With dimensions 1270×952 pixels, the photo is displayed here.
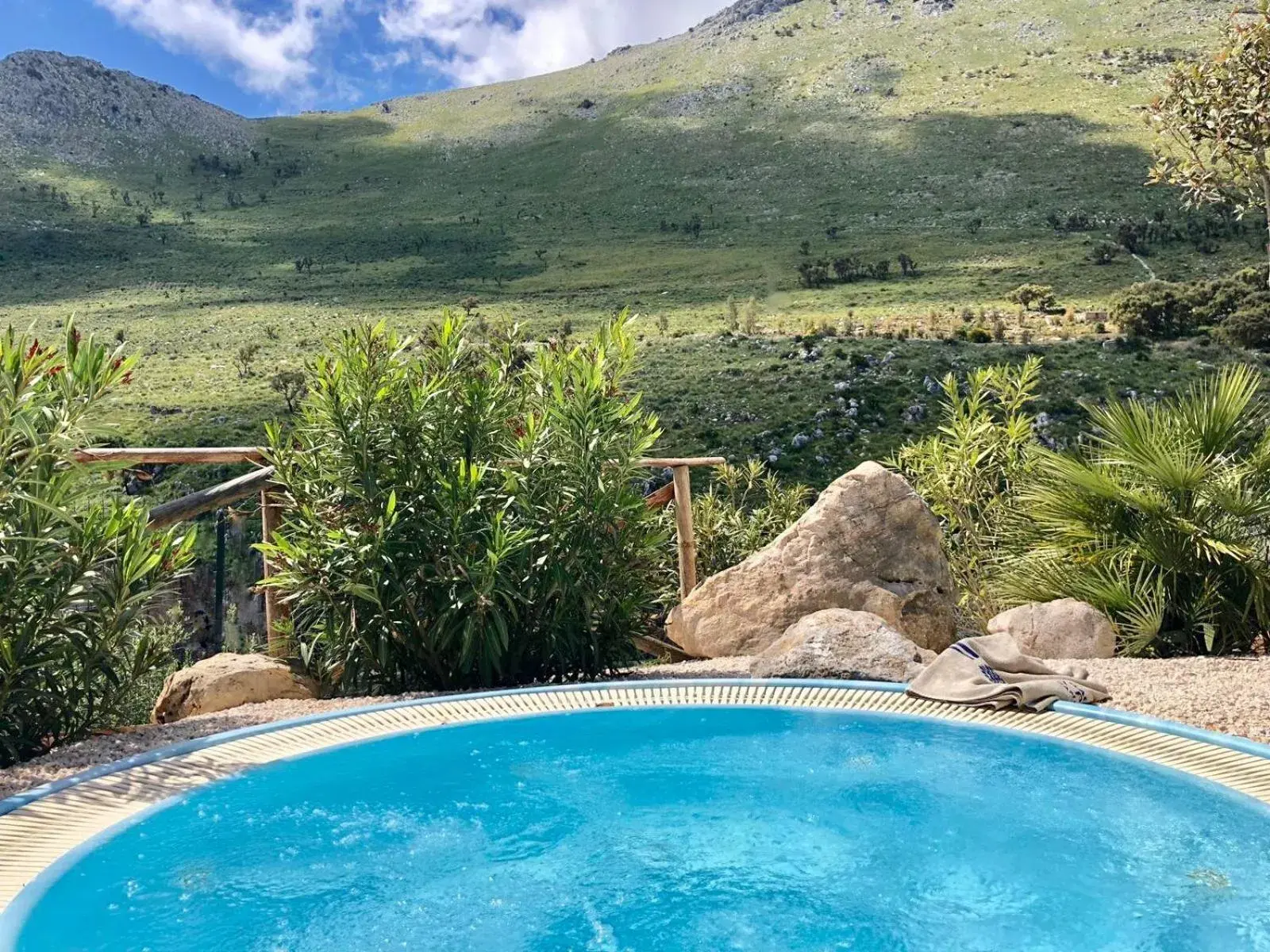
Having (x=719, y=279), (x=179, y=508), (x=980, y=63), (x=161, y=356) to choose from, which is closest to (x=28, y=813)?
(x=179, y=508)

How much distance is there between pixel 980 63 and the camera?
253 ft

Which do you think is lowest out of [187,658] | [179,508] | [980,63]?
[187,658]

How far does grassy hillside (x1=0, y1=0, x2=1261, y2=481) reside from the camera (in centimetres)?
3023

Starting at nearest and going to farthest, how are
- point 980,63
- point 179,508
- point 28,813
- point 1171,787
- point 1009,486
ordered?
point 28,813, point 1171,787, point 179,508, point 1009,486, point 980,63

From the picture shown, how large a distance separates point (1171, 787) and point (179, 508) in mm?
4107

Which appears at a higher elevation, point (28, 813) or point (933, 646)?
point (28, 813)

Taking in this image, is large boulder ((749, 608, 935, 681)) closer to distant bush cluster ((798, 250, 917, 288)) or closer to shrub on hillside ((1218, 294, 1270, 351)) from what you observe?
shrub on hillside ((1218, 294, 1270, 351))

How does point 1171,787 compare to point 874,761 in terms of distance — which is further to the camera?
point 874,761

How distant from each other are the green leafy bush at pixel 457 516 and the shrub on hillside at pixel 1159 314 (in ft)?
97.5

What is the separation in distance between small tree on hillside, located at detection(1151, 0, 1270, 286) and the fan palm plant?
1191mm

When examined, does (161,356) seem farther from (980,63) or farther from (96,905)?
(980,63)

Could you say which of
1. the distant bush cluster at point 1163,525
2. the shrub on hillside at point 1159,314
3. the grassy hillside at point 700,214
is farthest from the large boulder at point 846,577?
the shrub on hillside at point 1159,314

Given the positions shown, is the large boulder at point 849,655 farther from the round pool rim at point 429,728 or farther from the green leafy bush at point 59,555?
the green leafy bush at point 59,555

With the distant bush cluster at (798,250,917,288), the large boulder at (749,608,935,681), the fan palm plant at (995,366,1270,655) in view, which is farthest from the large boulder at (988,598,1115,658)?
the distant bush cluster at (798,250,917,288)
